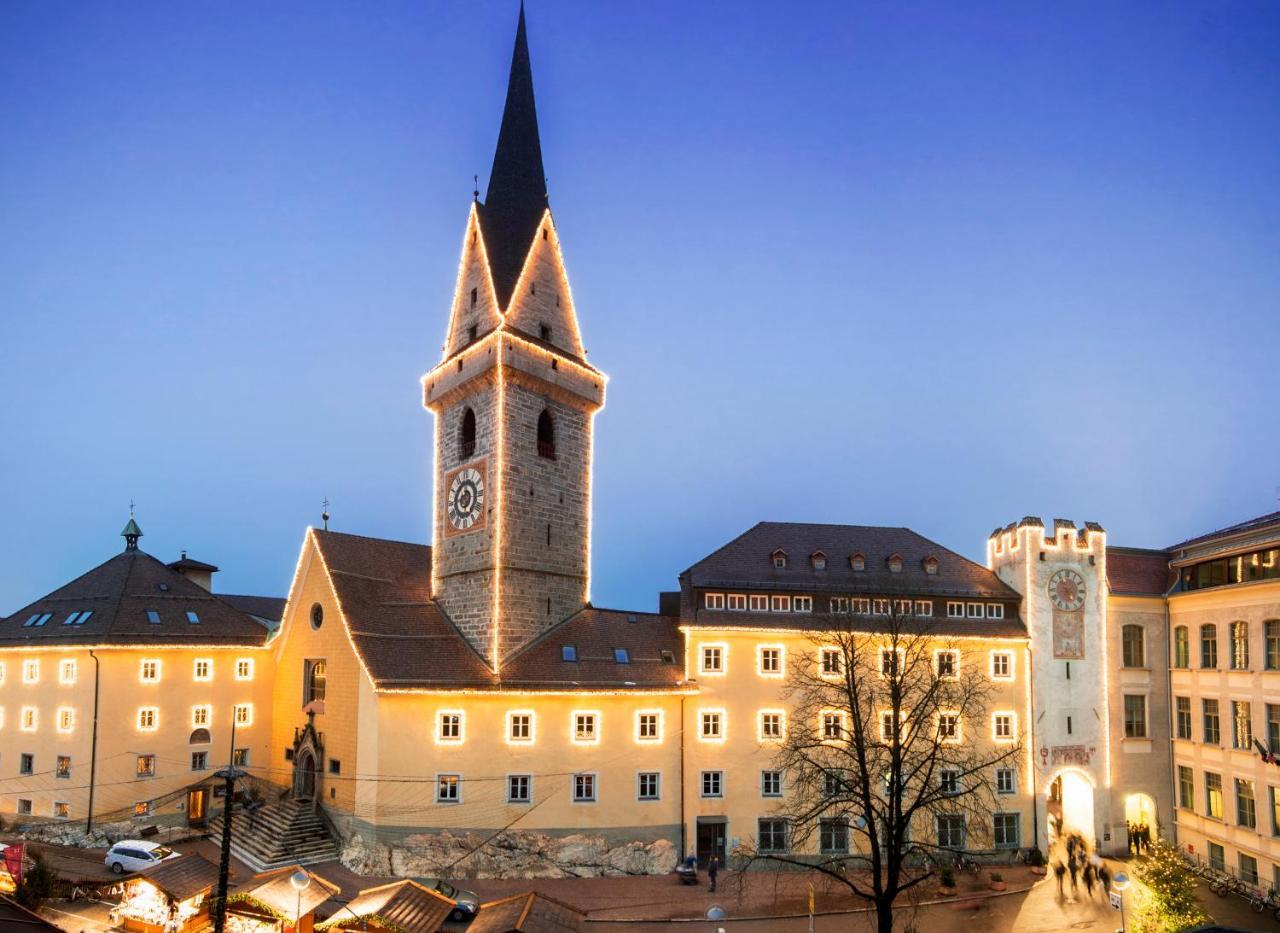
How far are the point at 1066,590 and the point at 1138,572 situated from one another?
174 inches

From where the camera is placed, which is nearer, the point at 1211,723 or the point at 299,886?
the point at 299,886

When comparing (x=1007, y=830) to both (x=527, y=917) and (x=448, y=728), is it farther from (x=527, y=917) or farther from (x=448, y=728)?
(x=527, y=917)

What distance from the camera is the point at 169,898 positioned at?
25750 mm

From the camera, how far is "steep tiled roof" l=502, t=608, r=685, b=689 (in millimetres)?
38969

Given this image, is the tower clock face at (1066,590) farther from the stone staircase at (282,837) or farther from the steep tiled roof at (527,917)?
the stone staircase at (282,837)

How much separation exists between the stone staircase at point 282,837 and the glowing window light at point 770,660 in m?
19.9

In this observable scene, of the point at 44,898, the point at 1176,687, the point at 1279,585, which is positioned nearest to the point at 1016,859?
the point at 1176,687

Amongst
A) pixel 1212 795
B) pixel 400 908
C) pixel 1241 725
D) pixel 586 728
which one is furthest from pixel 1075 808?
pixel 400 908

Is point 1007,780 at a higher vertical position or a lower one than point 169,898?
higher

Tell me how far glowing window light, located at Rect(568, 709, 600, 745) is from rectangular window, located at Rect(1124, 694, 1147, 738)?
25.4m

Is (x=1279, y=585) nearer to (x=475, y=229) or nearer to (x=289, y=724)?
(x=475, y=229)

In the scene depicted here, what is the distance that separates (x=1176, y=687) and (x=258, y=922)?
40.4m

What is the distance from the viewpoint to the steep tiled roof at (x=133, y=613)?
4212 centimetres

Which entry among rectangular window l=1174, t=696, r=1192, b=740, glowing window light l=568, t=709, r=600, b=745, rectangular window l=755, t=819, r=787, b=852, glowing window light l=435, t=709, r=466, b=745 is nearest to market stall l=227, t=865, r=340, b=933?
glowing window light l=435, t=709, r=466, b=745
